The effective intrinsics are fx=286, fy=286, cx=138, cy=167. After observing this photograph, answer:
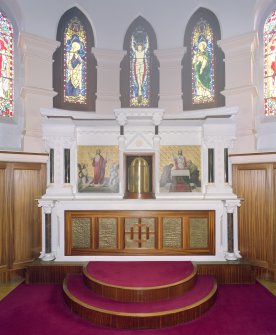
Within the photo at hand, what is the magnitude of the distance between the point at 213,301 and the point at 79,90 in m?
6.57

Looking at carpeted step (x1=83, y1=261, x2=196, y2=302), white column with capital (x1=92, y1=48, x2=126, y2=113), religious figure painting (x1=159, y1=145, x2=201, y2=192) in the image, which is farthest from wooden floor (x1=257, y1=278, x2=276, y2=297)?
white column with capital (x1=92, y1=48, x2=126, y2=113)

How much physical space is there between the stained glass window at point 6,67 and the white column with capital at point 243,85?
5.70 meters

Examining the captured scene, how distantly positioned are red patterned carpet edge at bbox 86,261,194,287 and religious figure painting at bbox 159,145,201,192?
1713 millimetres

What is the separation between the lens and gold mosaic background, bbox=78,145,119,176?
6.75 m

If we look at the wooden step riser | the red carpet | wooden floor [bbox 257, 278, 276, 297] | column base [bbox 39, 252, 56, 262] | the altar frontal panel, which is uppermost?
the altar frontal panel

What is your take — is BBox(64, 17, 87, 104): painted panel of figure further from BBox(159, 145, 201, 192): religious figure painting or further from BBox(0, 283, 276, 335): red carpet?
BBox(0, 283, 276, 335): red carpet

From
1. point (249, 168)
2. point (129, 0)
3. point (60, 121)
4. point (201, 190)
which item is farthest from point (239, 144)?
point (129, 0)

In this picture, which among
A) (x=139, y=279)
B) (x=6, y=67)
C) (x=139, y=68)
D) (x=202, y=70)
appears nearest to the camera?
(x=139, y=279)

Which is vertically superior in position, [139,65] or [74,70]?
[139,65]

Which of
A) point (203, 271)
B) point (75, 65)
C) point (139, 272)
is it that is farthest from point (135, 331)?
point (75, 65)

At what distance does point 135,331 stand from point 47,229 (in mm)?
3091

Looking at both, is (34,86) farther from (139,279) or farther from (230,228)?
(230,228)

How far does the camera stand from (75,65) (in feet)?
27.8

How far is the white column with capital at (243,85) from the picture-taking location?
7.37 m
